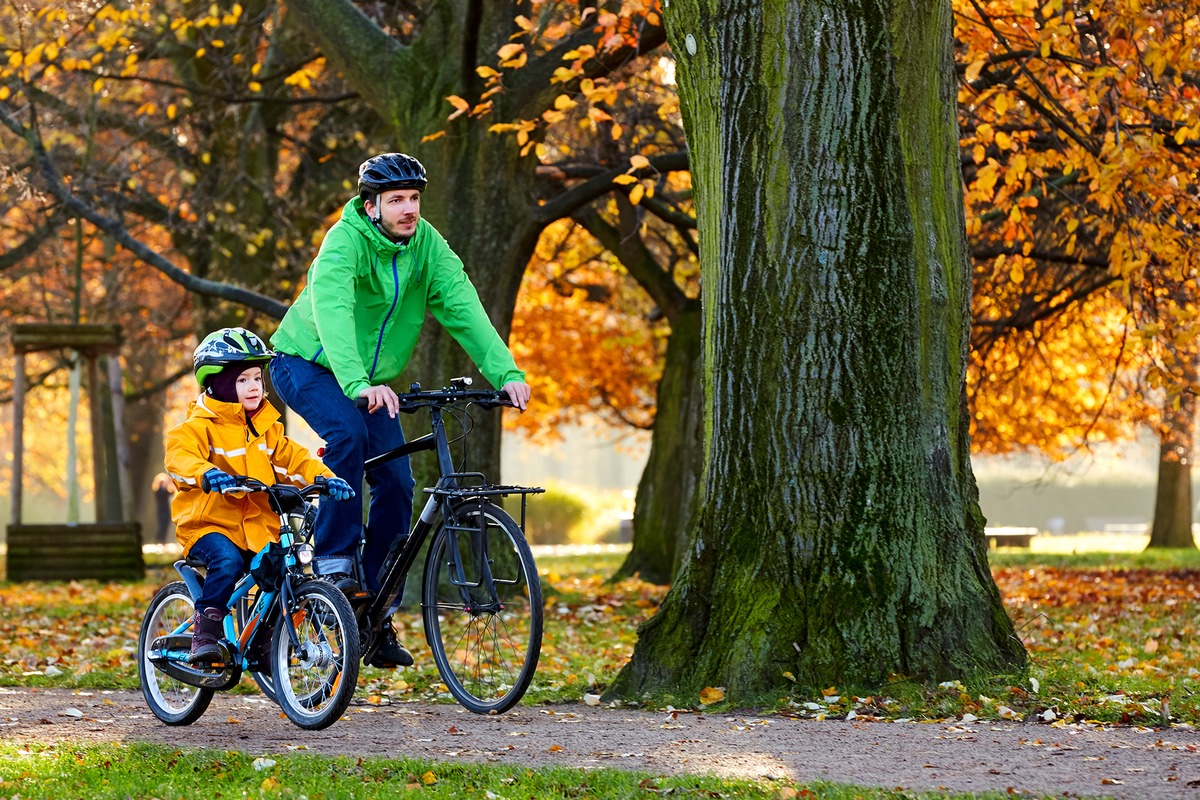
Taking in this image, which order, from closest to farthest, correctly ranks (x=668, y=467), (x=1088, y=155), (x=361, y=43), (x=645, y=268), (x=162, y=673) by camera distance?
(x=162, y=673) < (x=1088, y=155) < (x=361, y=43) < (x=668, y=467) < (x=645, y=268)

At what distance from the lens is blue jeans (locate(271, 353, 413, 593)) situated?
5457 mm

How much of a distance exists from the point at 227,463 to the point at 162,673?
1074 millimetres

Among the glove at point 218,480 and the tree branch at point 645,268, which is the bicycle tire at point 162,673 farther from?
the tree branch at point 645,268

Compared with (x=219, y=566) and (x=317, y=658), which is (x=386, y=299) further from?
(x=317, y=658)

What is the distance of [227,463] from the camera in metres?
5.46

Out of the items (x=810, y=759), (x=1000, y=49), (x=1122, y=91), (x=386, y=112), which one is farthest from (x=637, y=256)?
(x=810, y=759)

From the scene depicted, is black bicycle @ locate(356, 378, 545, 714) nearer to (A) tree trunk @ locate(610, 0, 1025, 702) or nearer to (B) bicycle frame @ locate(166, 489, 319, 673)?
(B) bicycle frame @ locate(166, 489, 319, 673)

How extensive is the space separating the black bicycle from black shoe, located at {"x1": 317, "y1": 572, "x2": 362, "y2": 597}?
0.21 ft

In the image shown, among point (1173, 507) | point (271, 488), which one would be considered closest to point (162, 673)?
point (271, 488)

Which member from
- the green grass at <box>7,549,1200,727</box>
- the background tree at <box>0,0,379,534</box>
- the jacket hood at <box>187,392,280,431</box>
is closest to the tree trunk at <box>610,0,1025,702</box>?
the green grass at <box>7,549,1200,727</box>

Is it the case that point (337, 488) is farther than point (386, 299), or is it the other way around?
point (386, 299)

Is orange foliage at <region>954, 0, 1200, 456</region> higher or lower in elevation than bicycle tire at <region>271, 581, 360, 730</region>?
higher

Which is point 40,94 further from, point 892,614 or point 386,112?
point 892,614

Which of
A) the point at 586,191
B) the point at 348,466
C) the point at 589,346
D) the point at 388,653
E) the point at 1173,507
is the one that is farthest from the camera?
the point at 589,346
